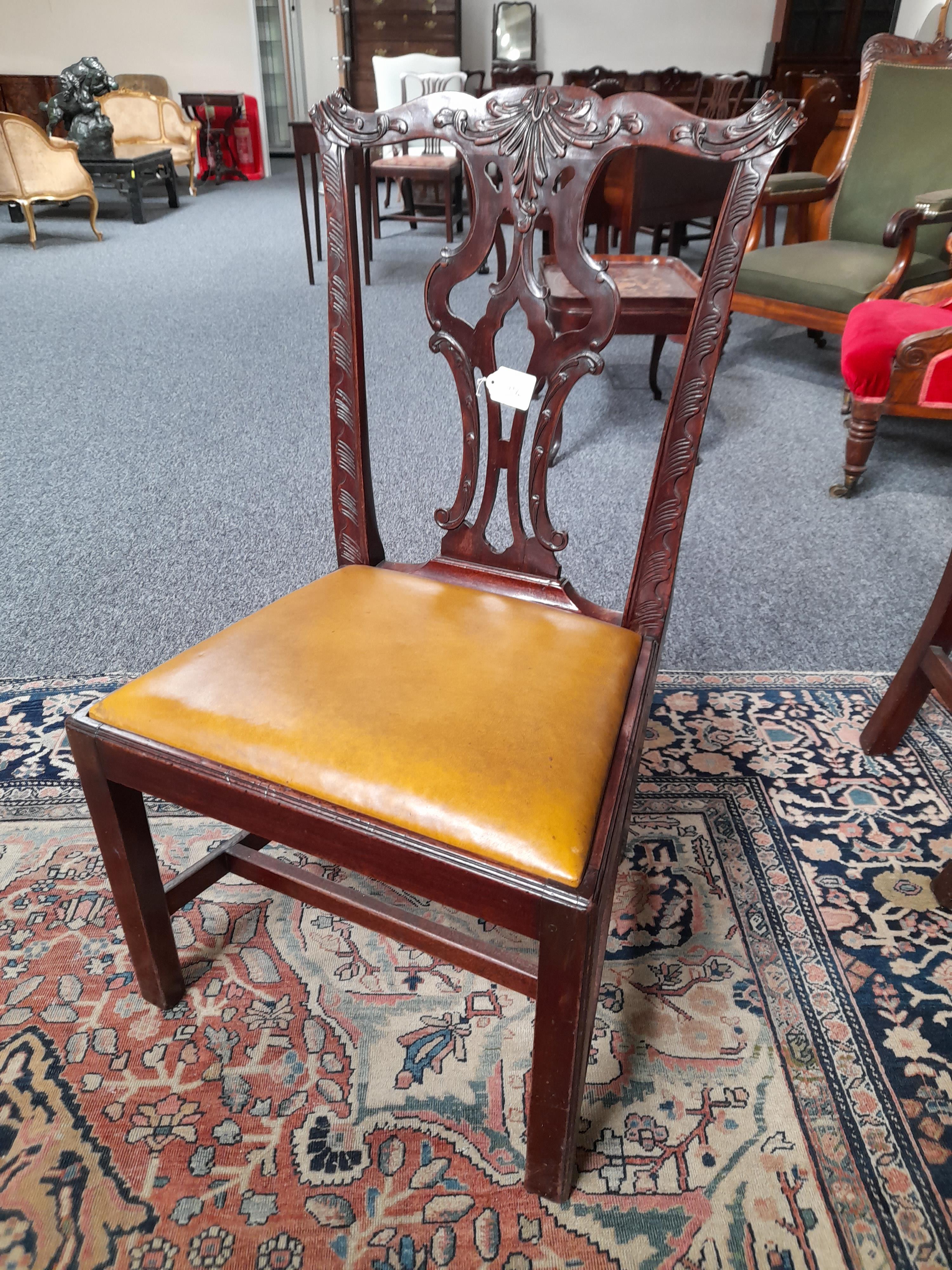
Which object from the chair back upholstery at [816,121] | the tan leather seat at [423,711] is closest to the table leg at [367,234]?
the chair back upholstery at [816,121]

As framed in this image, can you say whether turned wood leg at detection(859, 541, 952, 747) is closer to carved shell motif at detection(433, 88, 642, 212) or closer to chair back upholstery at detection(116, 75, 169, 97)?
carved shell motif at detection(433, 88, 642, 212)

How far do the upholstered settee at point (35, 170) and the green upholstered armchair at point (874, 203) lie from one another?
467 centimetres

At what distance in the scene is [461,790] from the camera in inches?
30.8

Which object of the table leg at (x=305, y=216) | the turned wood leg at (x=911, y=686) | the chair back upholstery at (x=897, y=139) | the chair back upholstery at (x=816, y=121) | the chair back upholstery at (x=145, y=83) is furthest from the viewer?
the chair back upholstery at (x=145, y=83)

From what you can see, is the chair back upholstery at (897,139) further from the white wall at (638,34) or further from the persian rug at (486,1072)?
the white wall at (638,34)

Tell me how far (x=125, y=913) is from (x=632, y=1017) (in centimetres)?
67

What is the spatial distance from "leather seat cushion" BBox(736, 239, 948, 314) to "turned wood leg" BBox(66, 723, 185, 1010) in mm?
2908

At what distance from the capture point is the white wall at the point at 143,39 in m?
8.54

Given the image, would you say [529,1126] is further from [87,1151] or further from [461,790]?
[87,1151]

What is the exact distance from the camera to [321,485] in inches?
103

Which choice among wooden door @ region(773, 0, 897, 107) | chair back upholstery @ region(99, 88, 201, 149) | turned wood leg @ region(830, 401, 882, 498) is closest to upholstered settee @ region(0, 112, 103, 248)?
chair back upholstery @ region(99, 88, 201, 149)

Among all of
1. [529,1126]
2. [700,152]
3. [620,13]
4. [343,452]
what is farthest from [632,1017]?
[620,13]

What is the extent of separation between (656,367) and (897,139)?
56.9 inches

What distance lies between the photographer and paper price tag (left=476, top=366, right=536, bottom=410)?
103cm
